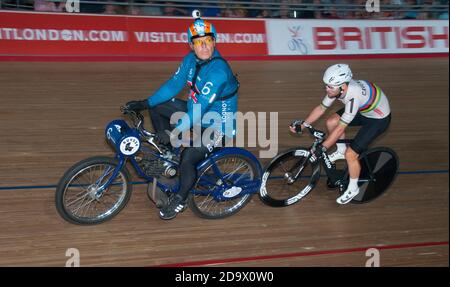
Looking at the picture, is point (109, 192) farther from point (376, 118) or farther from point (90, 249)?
point (376, 118)

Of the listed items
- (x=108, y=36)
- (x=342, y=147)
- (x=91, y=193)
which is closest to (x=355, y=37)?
(x=108, y=36)

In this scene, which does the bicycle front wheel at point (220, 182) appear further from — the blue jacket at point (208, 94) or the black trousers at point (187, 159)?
the blue jacket at point (208, 94)

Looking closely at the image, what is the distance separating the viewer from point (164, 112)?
4543 millimetres

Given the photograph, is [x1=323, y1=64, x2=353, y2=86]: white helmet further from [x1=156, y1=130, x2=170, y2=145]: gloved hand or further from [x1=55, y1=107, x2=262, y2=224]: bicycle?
[x1=156, y1=130, x2=170, y2=145]: gloved hand

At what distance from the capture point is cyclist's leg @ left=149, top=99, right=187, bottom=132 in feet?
14.9

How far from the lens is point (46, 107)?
698cm

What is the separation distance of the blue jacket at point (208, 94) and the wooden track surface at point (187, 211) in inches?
35.2

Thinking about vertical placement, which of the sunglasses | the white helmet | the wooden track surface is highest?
the sunglasses

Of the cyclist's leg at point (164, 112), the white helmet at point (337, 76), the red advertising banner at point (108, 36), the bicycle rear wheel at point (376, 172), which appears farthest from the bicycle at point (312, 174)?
the red advertising banner at point (108, 36)

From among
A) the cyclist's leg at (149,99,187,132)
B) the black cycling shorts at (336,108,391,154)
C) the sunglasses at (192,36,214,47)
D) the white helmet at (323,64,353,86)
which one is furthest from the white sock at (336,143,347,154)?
the sunglasses at (192,36,214,47)

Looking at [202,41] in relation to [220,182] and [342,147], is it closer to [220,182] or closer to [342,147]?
[220,182]

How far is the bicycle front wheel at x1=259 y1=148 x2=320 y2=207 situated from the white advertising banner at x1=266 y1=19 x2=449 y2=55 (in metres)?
5.38

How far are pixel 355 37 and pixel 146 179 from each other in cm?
736

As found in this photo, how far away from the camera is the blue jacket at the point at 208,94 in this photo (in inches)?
163
